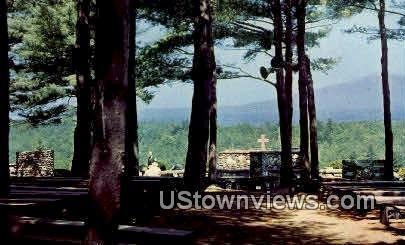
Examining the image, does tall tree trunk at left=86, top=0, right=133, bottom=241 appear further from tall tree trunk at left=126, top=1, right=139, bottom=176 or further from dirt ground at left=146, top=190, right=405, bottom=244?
tall tree trunk at left=126, top=1, right=139, bottom=176

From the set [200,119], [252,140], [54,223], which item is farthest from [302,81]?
[252,140]

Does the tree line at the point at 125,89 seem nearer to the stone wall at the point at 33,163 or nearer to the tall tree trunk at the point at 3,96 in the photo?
the tall tree trunk at the point at 3,96

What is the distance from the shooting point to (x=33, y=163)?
944 inches

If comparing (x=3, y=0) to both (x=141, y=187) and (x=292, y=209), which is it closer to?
(x=141, y=187)

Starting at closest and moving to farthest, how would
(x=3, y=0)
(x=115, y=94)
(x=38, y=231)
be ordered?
(x=115, y=94) → (x=38, y=231) → (x=3, y=0)

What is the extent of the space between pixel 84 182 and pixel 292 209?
4.90 m

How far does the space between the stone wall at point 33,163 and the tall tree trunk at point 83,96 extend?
659 cm

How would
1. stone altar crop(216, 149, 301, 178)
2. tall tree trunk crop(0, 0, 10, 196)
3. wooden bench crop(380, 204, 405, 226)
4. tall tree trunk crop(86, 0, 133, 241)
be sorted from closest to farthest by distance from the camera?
tall tree trunk crop(86, 0, 133, 241), tall tree trunk crop(0, 0, 10, 196), wooden bench crop(380, 204, 405, 226), stone altar crop(216, 149, 301, 178)

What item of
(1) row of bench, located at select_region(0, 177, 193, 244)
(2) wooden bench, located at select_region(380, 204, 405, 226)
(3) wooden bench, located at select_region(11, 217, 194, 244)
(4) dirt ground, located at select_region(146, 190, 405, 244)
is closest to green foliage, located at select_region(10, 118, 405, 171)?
(4) dirt ground, located at select_region(146, 190, 405, 244)

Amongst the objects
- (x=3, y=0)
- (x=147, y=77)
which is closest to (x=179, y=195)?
(x=3, y=0)

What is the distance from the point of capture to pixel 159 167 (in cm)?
2723

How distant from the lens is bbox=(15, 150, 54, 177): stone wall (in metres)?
23.8

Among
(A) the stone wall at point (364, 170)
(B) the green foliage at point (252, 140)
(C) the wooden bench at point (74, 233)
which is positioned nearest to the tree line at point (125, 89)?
(C) the wooden bench at point (74, 233)

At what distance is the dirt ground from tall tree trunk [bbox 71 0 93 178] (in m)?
7.71
